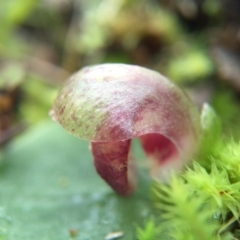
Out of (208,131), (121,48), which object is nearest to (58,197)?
(208,131)

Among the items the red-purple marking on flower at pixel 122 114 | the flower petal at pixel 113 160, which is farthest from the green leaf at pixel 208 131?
the flower petal at pixel 113 160

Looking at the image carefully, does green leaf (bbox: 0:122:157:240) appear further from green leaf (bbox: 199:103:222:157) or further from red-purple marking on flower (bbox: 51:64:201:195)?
green leaf (bbox: 199:103:222:157)

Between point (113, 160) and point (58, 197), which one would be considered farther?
point (58, 197)

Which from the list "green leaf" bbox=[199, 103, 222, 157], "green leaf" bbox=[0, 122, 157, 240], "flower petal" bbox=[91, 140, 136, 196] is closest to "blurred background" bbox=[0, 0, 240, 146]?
"green leaf" bbox=[0, 122, 157, 240]

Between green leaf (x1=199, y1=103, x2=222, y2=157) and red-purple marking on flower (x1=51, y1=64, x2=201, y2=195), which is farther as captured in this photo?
green leaf (x1=199, y1=103, x2=222, y2=157)

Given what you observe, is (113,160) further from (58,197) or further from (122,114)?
(58,197)

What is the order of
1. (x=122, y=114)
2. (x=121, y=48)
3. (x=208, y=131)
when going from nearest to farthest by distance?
(x=122, y=114), (x=208, y=131), (x=121, y=48)
